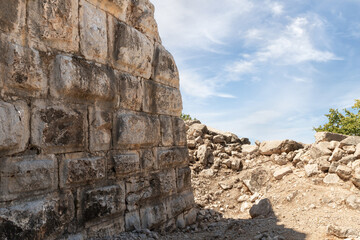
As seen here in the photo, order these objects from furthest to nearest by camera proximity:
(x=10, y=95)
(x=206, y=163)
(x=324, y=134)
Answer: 1. (x=206, y=163)
2. (x=324, y=134)
3. (x=10, y=95)

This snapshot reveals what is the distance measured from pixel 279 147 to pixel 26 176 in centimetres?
558

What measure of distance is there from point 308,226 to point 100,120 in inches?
115

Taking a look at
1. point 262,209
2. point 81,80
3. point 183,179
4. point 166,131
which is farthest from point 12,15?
point 262,209

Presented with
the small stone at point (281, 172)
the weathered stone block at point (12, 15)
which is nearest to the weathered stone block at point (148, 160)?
the weathered stone block at point (12, 15)

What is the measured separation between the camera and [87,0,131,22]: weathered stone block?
2.78m

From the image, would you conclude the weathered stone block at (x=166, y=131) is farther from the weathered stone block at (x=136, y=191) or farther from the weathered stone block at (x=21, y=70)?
the weathered stone block at (x=21, y=70)

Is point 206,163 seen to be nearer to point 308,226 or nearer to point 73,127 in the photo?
point 308,226

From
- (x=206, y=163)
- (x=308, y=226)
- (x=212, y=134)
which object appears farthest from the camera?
(x=212, y=134)

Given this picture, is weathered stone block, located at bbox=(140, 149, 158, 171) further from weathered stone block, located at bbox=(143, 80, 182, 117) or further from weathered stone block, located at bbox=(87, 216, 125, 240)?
weathered stone block, located at bbox=(87, 216, 125, 240)

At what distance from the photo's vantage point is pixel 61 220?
2.29 metres

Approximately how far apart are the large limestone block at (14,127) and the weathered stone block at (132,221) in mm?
1263

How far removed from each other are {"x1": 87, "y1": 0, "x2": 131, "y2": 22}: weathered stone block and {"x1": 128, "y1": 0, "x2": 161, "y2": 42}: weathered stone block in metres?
0.12

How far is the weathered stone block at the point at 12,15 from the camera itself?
2012mm

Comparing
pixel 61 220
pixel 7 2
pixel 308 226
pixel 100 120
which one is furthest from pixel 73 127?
pixel 308 226
